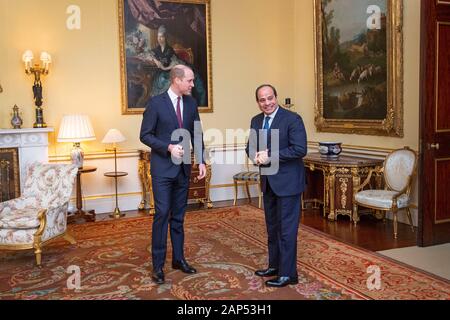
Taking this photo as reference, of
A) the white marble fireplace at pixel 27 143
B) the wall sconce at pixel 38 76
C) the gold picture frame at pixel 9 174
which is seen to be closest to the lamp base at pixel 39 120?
the wall sconce at pixel 38 76

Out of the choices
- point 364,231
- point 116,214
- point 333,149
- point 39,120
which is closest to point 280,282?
point 364,231

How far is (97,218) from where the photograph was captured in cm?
638

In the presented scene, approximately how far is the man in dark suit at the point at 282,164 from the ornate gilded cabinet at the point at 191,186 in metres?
3.18

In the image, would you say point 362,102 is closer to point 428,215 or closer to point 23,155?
point 428,215

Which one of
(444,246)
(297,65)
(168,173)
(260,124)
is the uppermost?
Result: (297,65)

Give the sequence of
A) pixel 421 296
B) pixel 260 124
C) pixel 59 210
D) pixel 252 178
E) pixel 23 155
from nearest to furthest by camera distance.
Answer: pixel 421 296, pixel 260 124, pixel 59 210, pixel 23 155, pixel 252 178

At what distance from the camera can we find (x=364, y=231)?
538cm

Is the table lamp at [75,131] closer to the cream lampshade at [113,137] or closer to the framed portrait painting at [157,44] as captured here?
the cream lampshade at [113,137]

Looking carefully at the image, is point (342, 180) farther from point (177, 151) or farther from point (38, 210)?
point (38, 210)

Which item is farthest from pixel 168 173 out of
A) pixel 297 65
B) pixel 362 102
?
pixel 297 65

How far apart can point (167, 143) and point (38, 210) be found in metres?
1.79

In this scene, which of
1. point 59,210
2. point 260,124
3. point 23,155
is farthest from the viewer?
point 23,155

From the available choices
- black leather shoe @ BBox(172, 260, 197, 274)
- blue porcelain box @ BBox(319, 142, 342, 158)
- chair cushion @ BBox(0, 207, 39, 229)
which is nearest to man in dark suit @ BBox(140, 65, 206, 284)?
black leather shoe @ BBox(172, 260, 197, 274)

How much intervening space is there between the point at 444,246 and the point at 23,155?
16.4 feet
